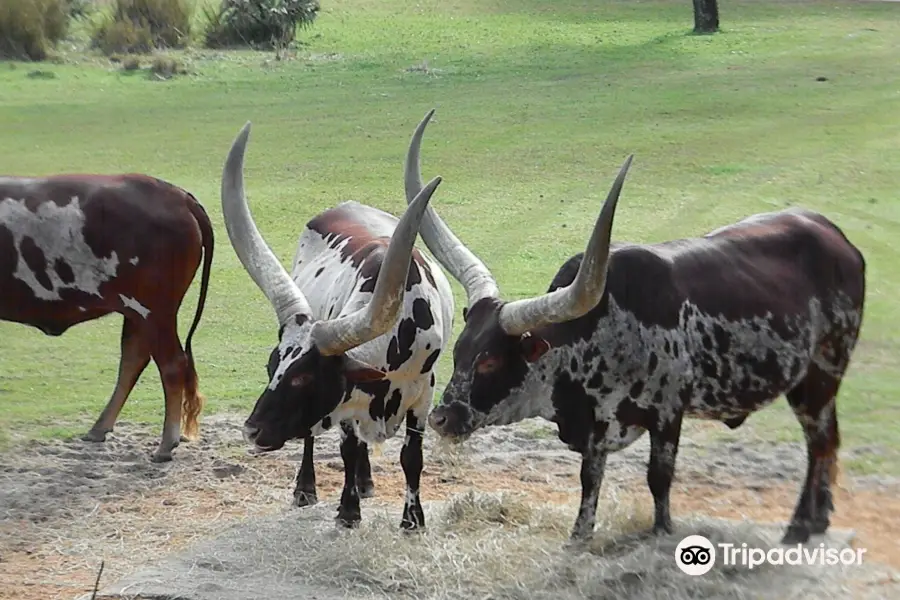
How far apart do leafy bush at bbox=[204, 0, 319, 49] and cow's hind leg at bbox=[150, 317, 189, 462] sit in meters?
10.0

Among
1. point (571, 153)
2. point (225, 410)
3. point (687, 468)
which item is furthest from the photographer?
point (571, 153)

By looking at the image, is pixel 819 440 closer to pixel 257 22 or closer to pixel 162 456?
pixel 162 456

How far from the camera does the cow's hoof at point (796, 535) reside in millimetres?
5449

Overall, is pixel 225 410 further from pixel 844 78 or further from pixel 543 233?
pixel 844 78

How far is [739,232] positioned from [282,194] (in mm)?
6986

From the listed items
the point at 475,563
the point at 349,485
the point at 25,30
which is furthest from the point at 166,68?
the point at 475,563

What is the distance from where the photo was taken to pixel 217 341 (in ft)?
30.1

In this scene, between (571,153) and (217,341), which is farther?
(571,153)

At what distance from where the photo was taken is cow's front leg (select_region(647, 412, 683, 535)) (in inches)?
211

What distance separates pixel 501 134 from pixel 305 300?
793 centimetres

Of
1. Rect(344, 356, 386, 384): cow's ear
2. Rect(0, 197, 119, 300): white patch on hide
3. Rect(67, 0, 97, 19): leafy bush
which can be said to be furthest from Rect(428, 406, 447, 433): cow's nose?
Rect(67, 0, 97, 19): leafy bush

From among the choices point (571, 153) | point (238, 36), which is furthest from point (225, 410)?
point (238, 36)

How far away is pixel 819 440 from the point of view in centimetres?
562

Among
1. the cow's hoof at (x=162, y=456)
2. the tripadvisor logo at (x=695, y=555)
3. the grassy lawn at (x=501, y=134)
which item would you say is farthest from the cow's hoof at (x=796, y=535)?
the cow's hoof at (x=162, y=456)
